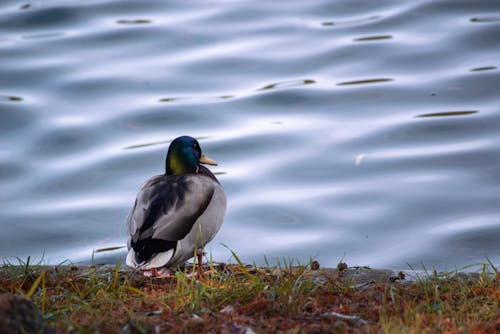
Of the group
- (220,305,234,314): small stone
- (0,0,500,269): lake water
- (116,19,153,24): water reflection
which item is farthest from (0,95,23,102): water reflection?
(220,305,234,314): small stone

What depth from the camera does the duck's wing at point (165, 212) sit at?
216 inches

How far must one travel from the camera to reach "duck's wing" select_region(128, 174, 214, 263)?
18.0 ft

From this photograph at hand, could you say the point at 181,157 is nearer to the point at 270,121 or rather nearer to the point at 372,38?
the point at 270,121

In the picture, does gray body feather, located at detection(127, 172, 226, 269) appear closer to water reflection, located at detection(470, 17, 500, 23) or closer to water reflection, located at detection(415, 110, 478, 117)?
water reflection, located at detection(415, 110, 478, 117)

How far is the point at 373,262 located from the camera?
723 cm

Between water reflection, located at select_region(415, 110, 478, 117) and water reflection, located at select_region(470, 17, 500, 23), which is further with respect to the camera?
water reflection, located at select_region(470, 17, 500, 23)

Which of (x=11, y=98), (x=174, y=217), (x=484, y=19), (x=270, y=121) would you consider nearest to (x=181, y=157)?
(x=174, y=217)

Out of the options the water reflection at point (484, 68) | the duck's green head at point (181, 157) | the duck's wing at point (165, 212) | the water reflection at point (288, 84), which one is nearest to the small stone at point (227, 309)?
the duck's wing at point (165, 212)

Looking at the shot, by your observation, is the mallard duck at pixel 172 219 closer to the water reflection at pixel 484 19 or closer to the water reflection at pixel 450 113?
the water reflection at pixel 450 113

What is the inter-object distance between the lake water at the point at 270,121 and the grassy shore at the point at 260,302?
1.03m

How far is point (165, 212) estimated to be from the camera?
5570mm

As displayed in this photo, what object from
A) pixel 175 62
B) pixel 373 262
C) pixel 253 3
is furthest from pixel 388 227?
pixel 253 3

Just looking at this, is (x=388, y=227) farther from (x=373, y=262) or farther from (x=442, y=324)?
(x=442, y=324)

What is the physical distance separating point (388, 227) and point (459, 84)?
3.43 meters
